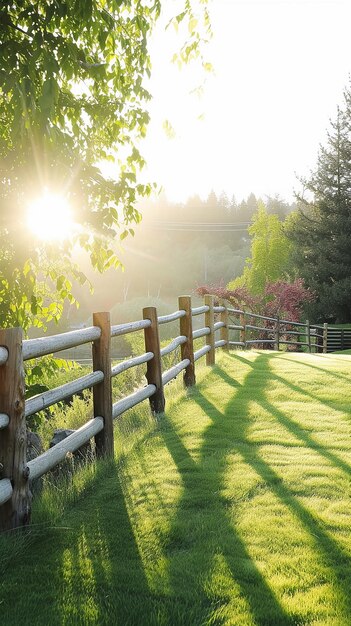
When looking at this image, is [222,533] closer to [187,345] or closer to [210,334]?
[187,345]

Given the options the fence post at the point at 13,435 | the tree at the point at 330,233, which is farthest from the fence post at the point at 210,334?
the tree at the point at 330,233

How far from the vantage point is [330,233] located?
3941 cm

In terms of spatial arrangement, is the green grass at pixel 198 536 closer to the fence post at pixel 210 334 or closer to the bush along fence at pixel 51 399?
the bush along fence at pixel 51 399

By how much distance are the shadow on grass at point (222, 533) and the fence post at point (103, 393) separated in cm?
61

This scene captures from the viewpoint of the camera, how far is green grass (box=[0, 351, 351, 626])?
9.05ft

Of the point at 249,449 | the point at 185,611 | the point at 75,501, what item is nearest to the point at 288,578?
the point at 185,611

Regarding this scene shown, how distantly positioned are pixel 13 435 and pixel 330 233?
38055 millimetres

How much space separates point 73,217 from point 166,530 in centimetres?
260

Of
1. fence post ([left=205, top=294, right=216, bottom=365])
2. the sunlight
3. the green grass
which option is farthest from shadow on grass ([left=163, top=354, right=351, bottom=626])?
fence post ([left=205, top=294, right=216, bottom=365])

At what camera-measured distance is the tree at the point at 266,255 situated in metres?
42.3

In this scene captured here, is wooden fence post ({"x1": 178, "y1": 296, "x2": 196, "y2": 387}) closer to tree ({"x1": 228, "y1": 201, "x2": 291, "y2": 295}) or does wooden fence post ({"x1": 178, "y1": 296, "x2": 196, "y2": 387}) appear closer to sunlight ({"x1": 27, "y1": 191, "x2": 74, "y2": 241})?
sunlight ({"x1": 27, "y1": 191, "x2": 74, "y2": 241})

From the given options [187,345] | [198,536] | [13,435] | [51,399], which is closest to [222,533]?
[198,536]

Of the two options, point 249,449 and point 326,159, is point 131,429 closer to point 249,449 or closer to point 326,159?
point 249,449

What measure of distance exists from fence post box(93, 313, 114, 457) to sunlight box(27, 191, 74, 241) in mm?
867
